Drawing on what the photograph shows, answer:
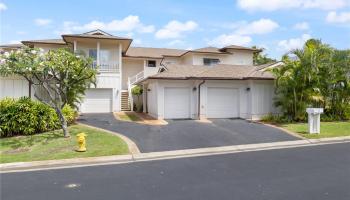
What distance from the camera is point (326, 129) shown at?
1672 centimetres

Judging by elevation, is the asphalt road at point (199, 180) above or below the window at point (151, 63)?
below

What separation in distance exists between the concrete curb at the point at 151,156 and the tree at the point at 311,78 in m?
5.11

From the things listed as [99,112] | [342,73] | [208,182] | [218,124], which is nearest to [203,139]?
[218,124]

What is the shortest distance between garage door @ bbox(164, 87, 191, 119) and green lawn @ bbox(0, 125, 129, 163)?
20.4ft

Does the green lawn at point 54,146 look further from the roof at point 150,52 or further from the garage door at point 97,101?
the roof at point 150,52

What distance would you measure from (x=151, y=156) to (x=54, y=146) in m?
4.03

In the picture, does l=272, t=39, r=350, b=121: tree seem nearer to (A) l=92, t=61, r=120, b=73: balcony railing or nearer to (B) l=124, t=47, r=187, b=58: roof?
(A) l=92, t=61, r=120, b=73: balcony railing

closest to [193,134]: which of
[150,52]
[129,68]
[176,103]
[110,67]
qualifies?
[176,103]

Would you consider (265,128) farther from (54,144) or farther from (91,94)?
(91,94)

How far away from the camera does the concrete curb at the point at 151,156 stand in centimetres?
979

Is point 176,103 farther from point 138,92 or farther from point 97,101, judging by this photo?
point 97,101

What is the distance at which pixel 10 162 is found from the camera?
1019 centimetres

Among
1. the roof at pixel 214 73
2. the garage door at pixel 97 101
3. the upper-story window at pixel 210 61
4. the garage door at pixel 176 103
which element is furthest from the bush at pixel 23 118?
the upper-story window at pixel 210 61

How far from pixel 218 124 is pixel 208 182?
35.1ft
